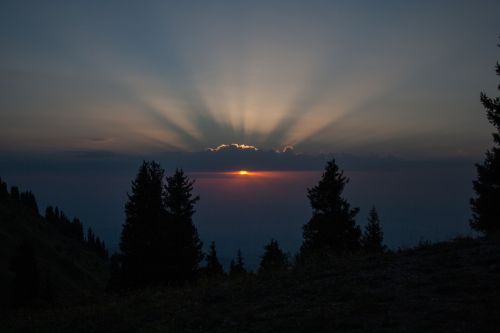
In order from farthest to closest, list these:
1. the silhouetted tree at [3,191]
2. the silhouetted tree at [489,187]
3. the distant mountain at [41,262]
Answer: the silhouetted tree at [3,191] < the distant mountain at [41,262] < the silhouetted tree at [489,187]

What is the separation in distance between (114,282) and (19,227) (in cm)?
5593

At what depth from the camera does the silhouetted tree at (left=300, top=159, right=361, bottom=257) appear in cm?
3384

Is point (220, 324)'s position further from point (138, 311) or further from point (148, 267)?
point (148, 267)

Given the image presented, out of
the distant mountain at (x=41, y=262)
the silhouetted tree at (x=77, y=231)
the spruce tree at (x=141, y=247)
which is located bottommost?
the silhouetted tree at (x=77, y=231)

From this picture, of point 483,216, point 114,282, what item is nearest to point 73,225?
point 114,282

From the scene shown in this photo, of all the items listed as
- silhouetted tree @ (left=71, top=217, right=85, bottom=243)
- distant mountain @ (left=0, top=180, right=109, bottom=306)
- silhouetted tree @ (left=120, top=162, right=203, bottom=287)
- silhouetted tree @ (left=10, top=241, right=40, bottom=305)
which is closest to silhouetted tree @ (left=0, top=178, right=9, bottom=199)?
distant mountain @ (left=0, top=180, right=109, bottom=306)

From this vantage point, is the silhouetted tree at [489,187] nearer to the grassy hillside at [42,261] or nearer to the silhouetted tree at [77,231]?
the grassy hillside at [42,261]

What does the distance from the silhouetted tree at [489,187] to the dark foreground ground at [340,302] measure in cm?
1708

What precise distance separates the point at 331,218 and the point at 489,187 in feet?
39.4

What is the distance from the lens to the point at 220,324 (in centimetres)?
927

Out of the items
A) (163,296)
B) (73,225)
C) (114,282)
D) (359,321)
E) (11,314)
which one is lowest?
(73,225)

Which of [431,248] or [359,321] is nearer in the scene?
[359,321]

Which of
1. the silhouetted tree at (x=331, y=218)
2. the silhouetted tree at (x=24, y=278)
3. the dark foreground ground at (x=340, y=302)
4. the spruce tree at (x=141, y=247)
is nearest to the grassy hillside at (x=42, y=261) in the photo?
the silhouetted tree at (x=24, y=278)

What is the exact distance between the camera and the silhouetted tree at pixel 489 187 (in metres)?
27.0
